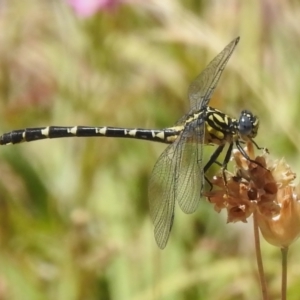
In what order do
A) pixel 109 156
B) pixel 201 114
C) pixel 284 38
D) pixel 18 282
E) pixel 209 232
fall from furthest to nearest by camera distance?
1. pixel 284 38
2. pixel 109 156
3. pixel 209 232
4. pixel 18 282
5. pixel 201 114

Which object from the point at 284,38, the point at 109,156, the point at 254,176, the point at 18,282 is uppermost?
the point at 284,38

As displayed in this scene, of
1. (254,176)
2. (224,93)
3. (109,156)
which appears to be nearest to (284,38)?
(224,93)

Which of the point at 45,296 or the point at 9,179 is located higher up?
the point at 9,179

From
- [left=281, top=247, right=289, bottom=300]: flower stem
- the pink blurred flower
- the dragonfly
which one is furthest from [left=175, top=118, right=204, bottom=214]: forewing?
the pink blurred flower

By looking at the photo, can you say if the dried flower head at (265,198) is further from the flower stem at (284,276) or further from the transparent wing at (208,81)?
the transparent wing at (208,81)

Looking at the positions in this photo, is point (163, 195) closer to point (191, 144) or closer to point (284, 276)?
point (191, 144)

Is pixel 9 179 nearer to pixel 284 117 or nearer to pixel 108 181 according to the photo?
pixel 108 181

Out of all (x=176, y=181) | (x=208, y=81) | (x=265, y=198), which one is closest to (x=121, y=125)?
(x=208, y=81)

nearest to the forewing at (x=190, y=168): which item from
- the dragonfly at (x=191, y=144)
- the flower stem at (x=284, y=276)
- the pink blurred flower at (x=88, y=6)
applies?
the dragonfly at (x=191, y=144)
